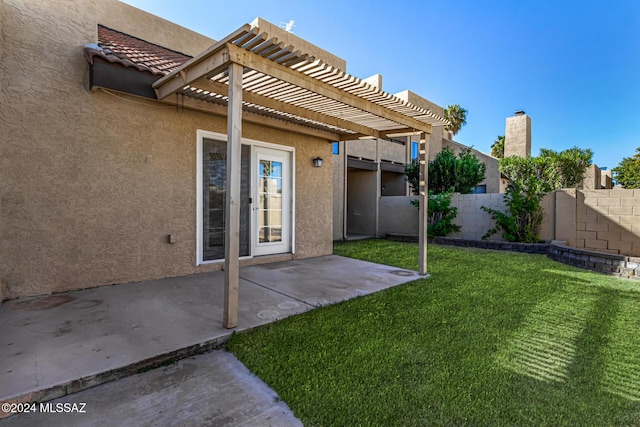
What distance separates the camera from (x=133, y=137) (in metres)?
5.00

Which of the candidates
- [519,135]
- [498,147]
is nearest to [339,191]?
[519,135]

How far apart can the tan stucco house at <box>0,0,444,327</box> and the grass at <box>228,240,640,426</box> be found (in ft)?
3.81

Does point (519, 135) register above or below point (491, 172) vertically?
above

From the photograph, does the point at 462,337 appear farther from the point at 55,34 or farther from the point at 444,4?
the point at 444,4

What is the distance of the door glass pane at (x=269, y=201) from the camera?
6832mm

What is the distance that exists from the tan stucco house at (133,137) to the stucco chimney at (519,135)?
1969cm

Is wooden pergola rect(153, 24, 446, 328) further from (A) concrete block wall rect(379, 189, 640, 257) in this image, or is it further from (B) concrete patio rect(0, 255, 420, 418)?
(A) concrete block wall rect(379, 189, 640, 257)

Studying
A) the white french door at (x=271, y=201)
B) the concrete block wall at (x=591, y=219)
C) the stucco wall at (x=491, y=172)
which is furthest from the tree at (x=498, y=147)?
the white french door at (x=271, y=201)

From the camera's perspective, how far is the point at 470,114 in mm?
26359

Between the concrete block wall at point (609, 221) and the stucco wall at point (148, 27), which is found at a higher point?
the stucco wall at point (148, 27)

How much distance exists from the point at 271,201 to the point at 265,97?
248 centimetres

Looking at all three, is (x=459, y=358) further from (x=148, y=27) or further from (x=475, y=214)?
(x=148, y=27)

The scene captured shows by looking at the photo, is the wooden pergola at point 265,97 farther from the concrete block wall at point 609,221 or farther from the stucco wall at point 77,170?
the concrete block wall at point 609,221

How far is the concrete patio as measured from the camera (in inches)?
95.6
